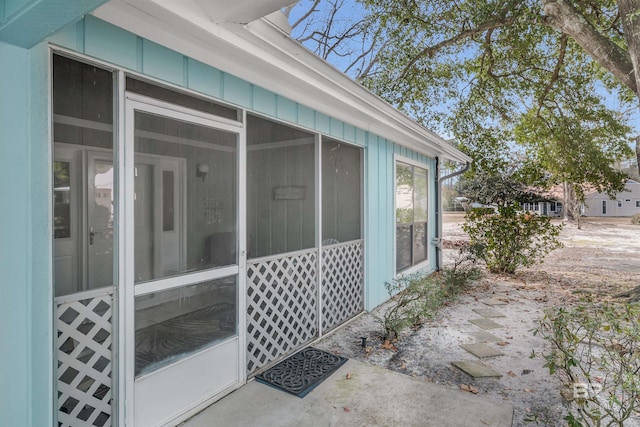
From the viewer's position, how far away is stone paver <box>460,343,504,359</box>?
356 centimetres

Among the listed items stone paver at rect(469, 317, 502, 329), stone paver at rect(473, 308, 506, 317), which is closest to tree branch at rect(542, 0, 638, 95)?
stone paver at rect(473, 308, 506, 317)

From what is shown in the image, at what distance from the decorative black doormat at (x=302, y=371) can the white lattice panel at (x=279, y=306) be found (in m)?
0.11

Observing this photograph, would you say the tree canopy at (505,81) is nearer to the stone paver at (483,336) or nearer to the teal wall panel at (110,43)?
the stone paver at (483,336)

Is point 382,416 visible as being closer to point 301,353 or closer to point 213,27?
point 301,353

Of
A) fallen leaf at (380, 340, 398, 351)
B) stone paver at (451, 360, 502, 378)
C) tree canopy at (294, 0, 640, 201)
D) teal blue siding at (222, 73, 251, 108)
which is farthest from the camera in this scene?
tree canopy at (294, 0, 640, 201)

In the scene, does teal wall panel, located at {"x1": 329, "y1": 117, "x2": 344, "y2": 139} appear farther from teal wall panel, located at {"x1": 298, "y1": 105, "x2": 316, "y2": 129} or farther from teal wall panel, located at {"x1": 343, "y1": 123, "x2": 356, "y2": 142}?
teal wall panel, located at {"x1": 298, "y1": 105, "x2": 316, "y2": 129}

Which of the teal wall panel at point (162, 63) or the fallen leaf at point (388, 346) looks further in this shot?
the fallen leaf at point (388, 346)

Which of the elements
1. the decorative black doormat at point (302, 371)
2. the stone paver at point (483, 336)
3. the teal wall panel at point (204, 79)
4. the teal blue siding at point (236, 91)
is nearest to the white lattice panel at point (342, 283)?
the decorative black doormat at point (302, 371)

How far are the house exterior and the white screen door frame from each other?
0.01 meters

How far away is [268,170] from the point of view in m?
3.18

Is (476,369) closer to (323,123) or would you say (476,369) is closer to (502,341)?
(502,341)

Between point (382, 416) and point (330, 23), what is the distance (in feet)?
37.6

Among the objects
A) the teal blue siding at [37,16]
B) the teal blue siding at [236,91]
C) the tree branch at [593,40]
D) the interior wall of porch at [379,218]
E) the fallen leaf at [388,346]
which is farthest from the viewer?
the tree branch at [593,40]

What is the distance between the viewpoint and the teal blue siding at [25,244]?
148 cm
